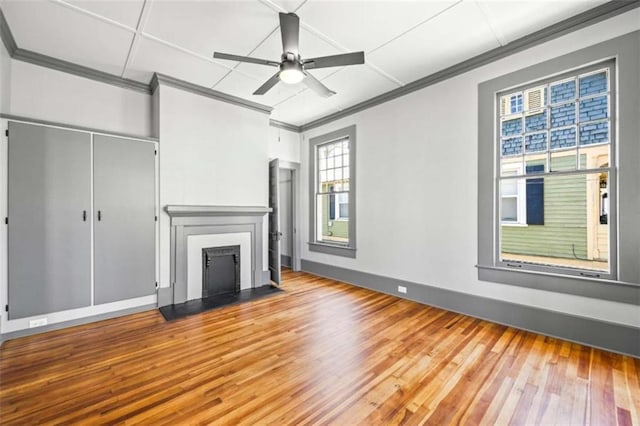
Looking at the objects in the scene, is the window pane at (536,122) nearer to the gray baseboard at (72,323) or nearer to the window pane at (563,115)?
the window pane at (563,115)

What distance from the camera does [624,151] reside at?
2.39 meters

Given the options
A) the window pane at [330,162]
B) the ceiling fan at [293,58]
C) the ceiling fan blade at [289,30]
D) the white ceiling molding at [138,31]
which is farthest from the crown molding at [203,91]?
the ceiling fan blade at [289,30]

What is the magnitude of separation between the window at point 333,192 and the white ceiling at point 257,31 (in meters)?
1.66

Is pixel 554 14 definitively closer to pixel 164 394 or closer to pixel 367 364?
pixel 367 364

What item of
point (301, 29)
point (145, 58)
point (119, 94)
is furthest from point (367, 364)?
point (119, 94)

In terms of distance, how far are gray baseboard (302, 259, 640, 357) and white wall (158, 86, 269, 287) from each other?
99.0 inches

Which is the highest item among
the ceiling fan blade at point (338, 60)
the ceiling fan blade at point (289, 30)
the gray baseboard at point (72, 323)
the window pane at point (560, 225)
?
the ceiling fan blade at point (289, 30)

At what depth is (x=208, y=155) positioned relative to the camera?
406cm

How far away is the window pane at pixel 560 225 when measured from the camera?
3830 millimetres

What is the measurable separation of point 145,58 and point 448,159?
3.95 m

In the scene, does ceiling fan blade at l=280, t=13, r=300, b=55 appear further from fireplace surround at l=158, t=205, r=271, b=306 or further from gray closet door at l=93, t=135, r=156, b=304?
fireplace surround at l=158, t=205, r=271, b=306

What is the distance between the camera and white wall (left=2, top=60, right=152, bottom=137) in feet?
10.1

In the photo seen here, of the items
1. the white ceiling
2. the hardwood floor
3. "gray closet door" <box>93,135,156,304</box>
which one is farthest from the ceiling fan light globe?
the hardwood floor

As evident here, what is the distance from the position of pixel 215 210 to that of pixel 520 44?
427cm
